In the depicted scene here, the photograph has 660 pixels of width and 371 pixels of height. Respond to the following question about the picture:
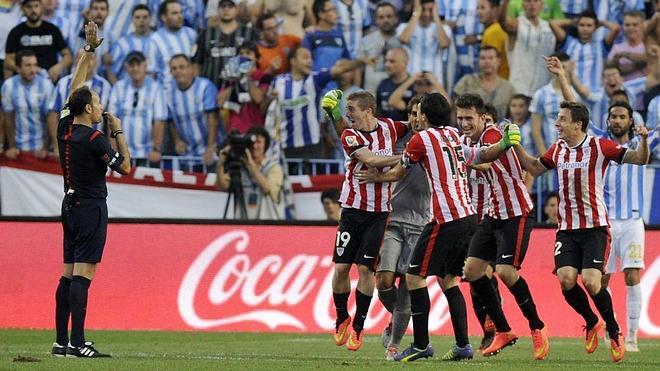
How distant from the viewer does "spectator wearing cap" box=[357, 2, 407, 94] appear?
62.1 feet

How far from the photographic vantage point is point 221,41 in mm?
19047

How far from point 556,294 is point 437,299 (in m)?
1.49

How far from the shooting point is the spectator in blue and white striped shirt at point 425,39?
1888 cm

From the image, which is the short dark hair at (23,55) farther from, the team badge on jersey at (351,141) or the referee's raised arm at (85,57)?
the team badge on jersey at (351,141)

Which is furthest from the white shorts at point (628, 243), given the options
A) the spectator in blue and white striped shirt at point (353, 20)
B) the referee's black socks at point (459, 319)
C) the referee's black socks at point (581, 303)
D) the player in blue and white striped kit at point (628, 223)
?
the spectator in blue and white striped shirt at point (353, 20)

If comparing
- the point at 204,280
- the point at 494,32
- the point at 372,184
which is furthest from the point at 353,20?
the point at 372,184

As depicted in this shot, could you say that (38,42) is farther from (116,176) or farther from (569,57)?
(569,57)

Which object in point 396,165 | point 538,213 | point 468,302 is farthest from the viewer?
point 538,213

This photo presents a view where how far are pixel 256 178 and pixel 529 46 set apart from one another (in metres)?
4.36

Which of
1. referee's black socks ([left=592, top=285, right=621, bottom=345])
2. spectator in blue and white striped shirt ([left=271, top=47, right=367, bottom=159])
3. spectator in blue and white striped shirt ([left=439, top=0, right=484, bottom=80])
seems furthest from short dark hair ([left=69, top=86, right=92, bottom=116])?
spectator in blue and white striped shirt ([left=439, top=0, right=484, bottom=80])

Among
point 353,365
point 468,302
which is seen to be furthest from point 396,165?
point 468,302

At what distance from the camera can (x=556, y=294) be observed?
16.4 meters

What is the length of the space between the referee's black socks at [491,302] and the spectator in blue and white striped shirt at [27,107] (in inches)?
352

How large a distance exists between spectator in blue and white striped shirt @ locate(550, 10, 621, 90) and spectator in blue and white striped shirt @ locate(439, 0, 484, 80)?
1115mm
